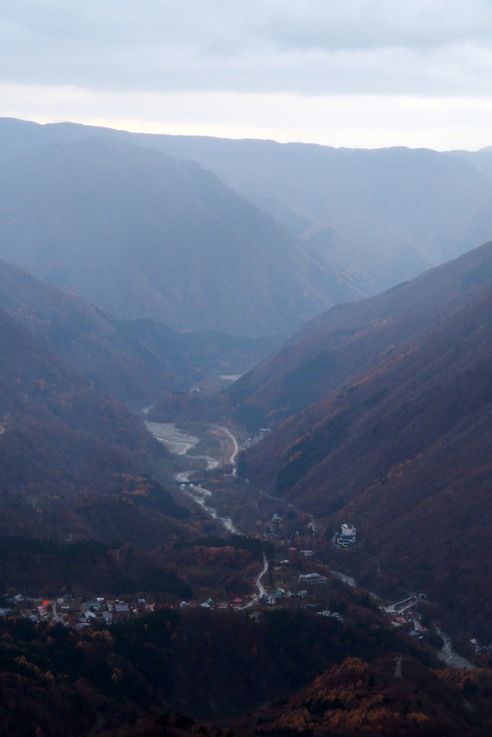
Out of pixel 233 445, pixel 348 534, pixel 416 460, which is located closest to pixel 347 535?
pixel 348 534

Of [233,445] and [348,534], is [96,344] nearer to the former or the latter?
[233,445]

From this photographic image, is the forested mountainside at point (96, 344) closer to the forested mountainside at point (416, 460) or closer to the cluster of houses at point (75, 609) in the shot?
the forested mountainside at point (416, 460)

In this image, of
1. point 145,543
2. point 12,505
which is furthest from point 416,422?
point 12,505

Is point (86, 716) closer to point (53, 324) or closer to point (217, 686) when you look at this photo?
point (217, 686)

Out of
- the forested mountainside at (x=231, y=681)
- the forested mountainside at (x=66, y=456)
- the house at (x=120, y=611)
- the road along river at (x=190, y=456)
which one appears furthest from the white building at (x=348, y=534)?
the house at (x=120, y=611)

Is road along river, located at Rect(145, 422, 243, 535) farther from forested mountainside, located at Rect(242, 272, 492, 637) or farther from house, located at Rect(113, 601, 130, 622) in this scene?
house, located at Rect(113, 601, 130, 622)
